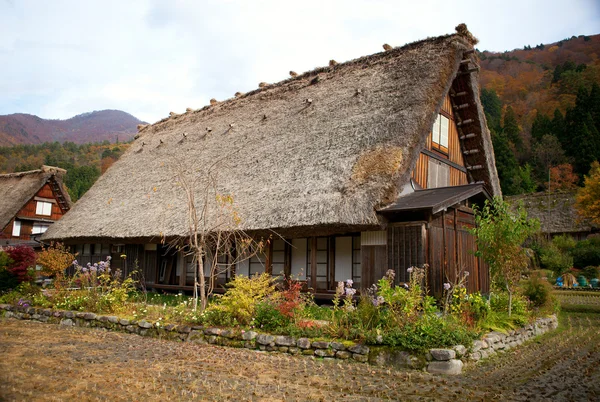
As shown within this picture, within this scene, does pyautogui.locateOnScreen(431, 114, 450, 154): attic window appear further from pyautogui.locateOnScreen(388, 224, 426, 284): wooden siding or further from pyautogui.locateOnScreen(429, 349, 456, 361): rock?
pyautogui.locateOnScreen(429, 349, 456, 361): rock

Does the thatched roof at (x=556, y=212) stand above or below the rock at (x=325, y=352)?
above

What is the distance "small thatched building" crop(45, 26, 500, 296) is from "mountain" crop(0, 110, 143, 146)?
3159 inches

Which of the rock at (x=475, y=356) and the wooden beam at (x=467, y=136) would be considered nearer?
the rock at (x=475, y=356)

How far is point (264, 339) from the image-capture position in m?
8.38

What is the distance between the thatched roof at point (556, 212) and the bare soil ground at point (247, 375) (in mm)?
24518

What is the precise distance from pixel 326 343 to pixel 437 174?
26.6 feet

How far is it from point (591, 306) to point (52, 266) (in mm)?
17981

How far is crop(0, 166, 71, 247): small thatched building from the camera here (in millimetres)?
28266

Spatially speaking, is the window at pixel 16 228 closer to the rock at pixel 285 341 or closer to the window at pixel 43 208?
the window at pixel 43 208

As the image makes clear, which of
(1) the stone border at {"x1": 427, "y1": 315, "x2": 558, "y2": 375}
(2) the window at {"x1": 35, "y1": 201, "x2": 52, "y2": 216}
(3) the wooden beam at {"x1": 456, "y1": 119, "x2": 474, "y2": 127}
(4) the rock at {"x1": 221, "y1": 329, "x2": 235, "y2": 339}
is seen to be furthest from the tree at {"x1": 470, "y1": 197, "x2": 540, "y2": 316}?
(2) the window at {"x1": 35, "y1": 201, "x2": 52, "y2": 216}

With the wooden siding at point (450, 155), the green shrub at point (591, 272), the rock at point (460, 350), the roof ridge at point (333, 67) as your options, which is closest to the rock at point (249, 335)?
the rock at point (460, 350)

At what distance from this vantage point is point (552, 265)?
2488cm

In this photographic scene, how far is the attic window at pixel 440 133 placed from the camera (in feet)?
46.7

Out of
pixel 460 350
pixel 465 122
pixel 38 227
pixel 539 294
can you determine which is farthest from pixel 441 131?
pixel 38 227
